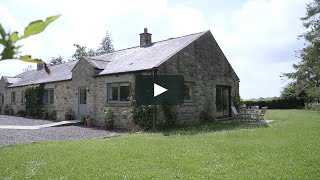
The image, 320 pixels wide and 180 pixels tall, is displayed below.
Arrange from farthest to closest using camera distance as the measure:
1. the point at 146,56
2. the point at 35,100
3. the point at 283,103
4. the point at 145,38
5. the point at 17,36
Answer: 1. the point at 283,103
2. the point at 35,100
3. the point at 145,38
4. the point at 146,56
5. the point at 17,36

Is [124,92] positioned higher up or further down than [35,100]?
higher up

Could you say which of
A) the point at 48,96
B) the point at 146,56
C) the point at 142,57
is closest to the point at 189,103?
the point at 146,56

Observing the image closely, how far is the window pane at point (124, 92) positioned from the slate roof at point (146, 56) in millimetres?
945

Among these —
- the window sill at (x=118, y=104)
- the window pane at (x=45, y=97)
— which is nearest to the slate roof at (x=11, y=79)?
the window pane at (x=45, y=97)

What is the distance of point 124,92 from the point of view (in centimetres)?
1780

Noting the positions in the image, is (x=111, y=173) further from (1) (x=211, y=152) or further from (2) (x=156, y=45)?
(2) (x=156, y=45)

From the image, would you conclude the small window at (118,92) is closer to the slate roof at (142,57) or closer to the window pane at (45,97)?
the slate roof at (142,57)

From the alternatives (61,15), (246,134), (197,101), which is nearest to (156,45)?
(197,101)

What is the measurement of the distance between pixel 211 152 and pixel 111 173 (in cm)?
333

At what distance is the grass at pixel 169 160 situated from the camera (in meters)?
6.79

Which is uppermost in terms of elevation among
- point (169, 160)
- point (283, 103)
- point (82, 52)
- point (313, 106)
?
point (82, 52)

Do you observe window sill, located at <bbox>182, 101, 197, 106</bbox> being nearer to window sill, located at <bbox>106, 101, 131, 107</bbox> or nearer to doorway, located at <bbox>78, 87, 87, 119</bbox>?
window sill, located at <bbox>106, 101, 131, 107</bbox>

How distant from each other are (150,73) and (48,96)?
12.5 meters

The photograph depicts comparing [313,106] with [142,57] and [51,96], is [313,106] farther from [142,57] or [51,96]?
[51,96]
